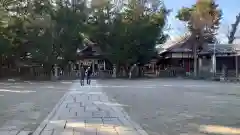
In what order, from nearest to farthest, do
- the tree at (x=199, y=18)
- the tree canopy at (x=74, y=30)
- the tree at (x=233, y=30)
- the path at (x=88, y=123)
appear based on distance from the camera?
the path at (x=88, y=123) < the tree canopy at (x=74, y=30) < the tree at (x=199, y=18) < the tree at (x=233, y=30)

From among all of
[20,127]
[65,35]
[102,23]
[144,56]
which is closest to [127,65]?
[144,56]

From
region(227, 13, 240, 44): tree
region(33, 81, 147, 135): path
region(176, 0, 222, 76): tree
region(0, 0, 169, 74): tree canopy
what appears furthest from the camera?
region(227, 13, 240, 44): tree

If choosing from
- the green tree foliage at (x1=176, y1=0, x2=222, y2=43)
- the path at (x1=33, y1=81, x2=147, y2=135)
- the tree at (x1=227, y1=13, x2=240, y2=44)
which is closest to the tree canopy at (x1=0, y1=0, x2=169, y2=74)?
the green tree foliage at (x1=176, y1=0, x2=222, y2=43)

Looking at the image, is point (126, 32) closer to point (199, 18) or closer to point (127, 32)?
point (127, 32)

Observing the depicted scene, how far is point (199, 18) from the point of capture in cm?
4128

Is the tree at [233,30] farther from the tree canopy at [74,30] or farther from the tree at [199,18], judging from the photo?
the tree canopy at [74,30]

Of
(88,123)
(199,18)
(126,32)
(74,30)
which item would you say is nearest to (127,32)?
(126,32)

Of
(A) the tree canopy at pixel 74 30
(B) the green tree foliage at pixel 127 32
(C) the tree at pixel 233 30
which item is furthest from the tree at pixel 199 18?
(C) the tree at pixel 233 30

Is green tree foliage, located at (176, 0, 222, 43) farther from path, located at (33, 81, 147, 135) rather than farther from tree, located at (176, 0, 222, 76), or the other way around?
path, located at (33, 81, 147, 135)

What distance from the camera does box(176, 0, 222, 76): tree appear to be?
134 ft

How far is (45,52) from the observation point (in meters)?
35.5

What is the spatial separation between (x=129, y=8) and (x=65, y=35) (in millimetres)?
7984

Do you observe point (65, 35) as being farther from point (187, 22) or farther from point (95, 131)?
point (95, 131)

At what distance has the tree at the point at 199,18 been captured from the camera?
40781 millimetres
